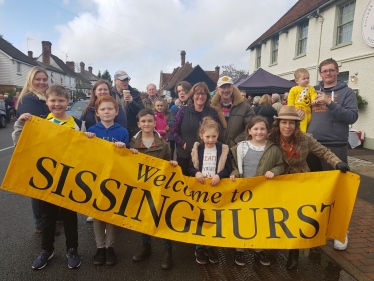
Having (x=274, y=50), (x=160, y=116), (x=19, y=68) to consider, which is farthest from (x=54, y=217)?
(x=19, y=68)

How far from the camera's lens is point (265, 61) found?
18.1 m

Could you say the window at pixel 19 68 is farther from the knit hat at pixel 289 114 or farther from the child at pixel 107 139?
the knit hat at pixel 289 114

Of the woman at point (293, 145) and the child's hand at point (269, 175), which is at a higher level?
the woman at point (293, 145)

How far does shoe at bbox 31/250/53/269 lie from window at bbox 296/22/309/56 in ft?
47.0

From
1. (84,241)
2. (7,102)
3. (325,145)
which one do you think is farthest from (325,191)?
(7,102)

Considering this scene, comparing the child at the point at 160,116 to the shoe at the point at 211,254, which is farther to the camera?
the child at the point at 160,116

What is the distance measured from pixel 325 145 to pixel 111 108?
98.7 inches

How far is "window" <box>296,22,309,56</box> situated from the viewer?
14038mm

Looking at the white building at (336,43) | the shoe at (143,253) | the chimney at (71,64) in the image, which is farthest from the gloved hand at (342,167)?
the chimney at (71,64)

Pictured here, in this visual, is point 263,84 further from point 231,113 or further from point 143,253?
point 143,253

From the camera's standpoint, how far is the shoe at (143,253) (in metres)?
3.11

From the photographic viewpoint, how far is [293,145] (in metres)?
3.15

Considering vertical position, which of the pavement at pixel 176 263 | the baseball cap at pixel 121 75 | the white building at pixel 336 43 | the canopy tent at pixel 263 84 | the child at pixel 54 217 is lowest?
the pavement at pixel 176 263

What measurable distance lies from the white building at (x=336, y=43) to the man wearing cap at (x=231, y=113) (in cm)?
829
